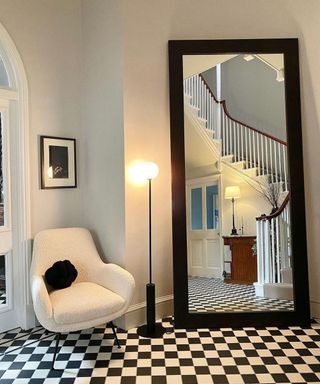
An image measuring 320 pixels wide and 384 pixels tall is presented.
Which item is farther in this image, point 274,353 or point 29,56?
point 29,56

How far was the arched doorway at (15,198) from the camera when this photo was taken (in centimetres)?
314

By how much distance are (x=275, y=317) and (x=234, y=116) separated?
1.95 metres

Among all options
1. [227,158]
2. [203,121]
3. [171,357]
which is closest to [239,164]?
[227,158]

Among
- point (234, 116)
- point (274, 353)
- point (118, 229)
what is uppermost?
point (234, 116)

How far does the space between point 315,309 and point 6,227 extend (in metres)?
3.09

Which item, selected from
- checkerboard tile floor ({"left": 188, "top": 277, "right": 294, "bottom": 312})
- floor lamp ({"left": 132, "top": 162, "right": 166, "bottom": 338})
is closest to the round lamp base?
floor lamp ({"left": 132, "top": 162, "right": 166, "bottom": 338})

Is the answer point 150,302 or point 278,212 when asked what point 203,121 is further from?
point 150,302

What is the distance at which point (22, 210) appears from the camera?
10.3ft

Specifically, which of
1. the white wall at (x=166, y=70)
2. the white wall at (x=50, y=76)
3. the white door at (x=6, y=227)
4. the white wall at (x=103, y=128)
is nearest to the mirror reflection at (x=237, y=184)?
the white wall at (x=166, y=70)

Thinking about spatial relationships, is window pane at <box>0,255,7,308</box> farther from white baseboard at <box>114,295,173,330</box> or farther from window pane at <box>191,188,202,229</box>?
window pane at <box>191,188,202,229</box>

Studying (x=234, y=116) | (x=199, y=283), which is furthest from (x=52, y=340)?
(x=234, y=116)

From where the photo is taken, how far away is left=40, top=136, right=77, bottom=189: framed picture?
3.29 m

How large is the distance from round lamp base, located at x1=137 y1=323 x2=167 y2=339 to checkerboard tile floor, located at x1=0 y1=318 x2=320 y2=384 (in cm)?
6

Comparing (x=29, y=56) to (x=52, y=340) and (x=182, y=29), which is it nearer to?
(x=182, y=29)
